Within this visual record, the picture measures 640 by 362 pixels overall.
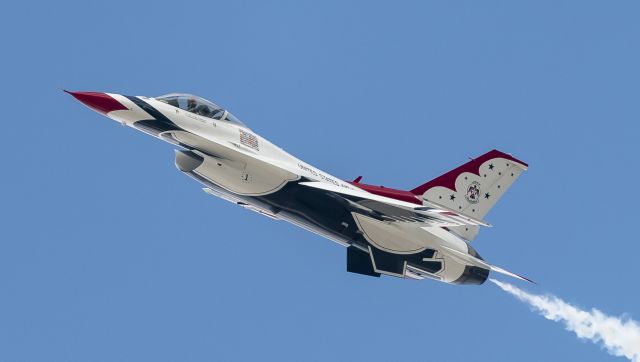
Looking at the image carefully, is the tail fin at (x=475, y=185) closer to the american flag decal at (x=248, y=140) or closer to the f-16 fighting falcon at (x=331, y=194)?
the f-16 fighting falcon at (x=331, y=194)

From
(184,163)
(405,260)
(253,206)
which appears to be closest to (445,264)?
(405,260)

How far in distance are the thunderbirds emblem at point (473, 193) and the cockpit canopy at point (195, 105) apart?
6.62 m

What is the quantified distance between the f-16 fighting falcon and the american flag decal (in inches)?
1.3

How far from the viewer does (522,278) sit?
26.7 metres

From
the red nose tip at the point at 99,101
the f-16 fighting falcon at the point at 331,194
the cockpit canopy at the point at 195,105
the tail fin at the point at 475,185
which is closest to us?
the red nose tip at the point at 99,101

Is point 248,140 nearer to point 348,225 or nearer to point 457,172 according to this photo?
point 348,225

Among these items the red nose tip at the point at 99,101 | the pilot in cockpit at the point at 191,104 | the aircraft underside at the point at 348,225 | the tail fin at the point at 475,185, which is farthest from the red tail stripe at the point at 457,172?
the red nose tip at the point at 99,101

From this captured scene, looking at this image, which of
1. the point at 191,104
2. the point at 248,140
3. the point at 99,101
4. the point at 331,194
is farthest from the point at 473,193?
the point at 99,101

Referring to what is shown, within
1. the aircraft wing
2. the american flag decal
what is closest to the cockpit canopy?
the american flag decal

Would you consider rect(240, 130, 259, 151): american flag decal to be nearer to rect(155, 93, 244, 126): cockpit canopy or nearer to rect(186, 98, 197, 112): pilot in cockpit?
rect(155, 93, 244, 126): cockpit canopy

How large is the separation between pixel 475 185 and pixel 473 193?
0.22 metres

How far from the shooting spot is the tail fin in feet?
93.6

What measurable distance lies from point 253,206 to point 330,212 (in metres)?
2.07

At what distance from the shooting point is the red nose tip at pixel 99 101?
24.9m
